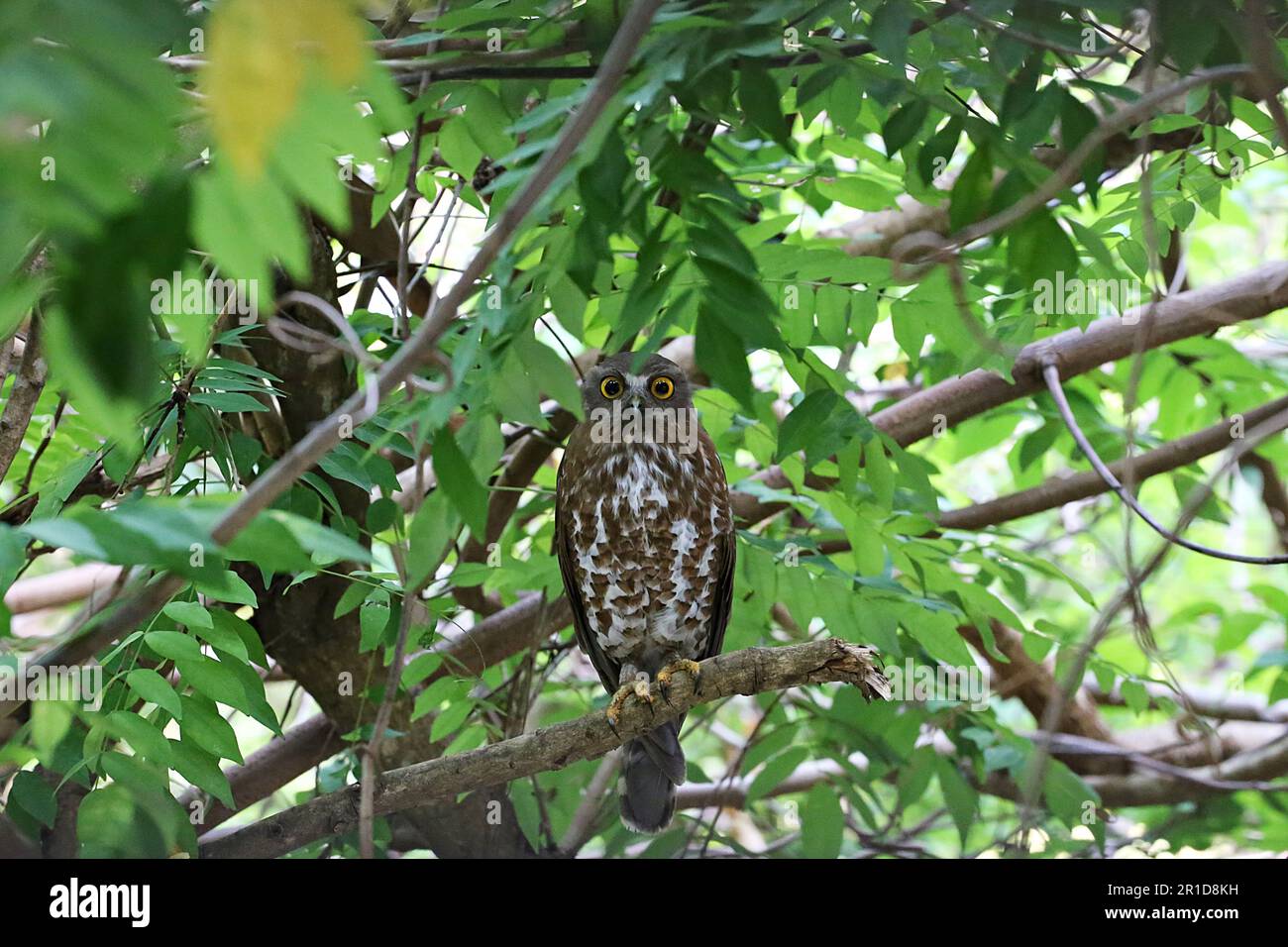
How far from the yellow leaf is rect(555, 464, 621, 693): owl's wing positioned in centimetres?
267

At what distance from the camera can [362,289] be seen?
4.12 m

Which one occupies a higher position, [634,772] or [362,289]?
[362,289]

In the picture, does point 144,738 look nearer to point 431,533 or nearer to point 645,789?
point 431,533

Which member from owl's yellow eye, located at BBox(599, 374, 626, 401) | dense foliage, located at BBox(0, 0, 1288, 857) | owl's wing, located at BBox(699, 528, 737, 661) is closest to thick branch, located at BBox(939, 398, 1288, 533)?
dense foliage, located at BBox(0, 0, 1288, 857)

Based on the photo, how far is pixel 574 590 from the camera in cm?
380

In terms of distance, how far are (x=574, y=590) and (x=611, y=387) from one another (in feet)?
2.38

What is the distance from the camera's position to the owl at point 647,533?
3.62 meters

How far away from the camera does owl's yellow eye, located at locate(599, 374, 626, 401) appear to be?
3.86 meters

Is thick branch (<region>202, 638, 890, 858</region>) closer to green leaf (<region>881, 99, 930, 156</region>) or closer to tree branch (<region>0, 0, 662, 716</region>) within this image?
green leaf (<region>881, 99, 930, 156</region>)

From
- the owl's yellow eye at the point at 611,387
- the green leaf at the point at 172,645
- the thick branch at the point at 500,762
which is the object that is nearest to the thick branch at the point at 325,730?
the owl's yellow eye at the point at 611,387

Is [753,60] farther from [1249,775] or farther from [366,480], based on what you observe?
[1249,775]
